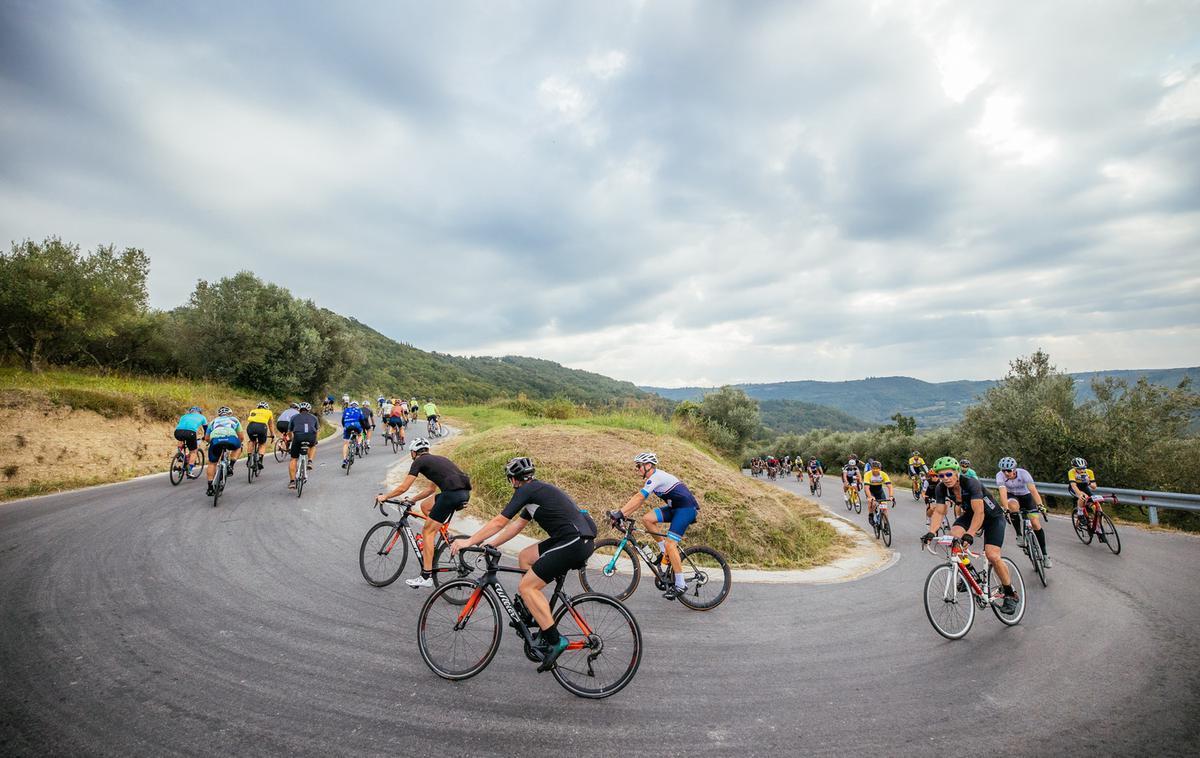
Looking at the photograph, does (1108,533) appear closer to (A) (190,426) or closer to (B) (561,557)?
(B) (561,557)

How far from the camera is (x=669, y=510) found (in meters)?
7.33

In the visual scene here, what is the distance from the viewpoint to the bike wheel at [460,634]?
15.1 feet

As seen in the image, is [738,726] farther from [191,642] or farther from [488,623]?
[191,642]

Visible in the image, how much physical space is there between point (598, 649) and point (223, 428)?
444 inches

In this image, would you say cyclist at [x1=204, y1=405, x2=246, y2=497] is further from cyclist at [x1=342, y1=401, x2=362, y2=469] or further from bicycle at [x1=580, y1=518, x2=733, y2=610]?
bicycle at [x1=580, y1=518, x2=733, y2=610]

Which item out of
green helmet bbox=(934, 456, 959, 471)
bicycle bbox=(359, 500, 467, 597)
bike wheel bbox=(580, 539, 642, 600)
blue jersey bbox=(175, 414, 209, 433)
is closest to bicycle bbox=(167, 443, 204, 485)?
blue jersey bbox=(175, 414, 209, 433)

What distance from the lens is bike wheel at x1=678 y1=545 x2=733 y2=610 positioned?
6.91 m

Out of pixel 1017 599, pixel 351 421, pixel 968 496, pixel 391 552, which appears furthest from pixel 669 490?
pixel 351 421

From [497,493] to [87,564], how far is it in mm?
7008

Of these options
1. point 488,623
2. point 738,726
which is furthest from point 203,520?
point 738,726

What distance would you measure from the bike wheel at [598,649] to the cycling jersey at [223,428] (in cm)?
1049

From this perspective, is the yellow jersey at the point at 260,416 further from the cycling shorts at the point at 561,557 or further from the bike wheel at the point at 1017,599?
the bike wheel at the point at 1017,599

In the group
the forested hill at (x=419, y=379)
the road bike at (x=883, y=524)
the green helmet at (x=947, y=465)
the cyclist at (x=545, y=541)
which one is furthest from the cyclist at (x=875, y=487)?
the forested hill at (x=419, y=379)

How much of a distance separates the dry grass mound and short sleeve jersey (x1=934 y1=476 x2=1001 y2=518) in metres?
3.47
